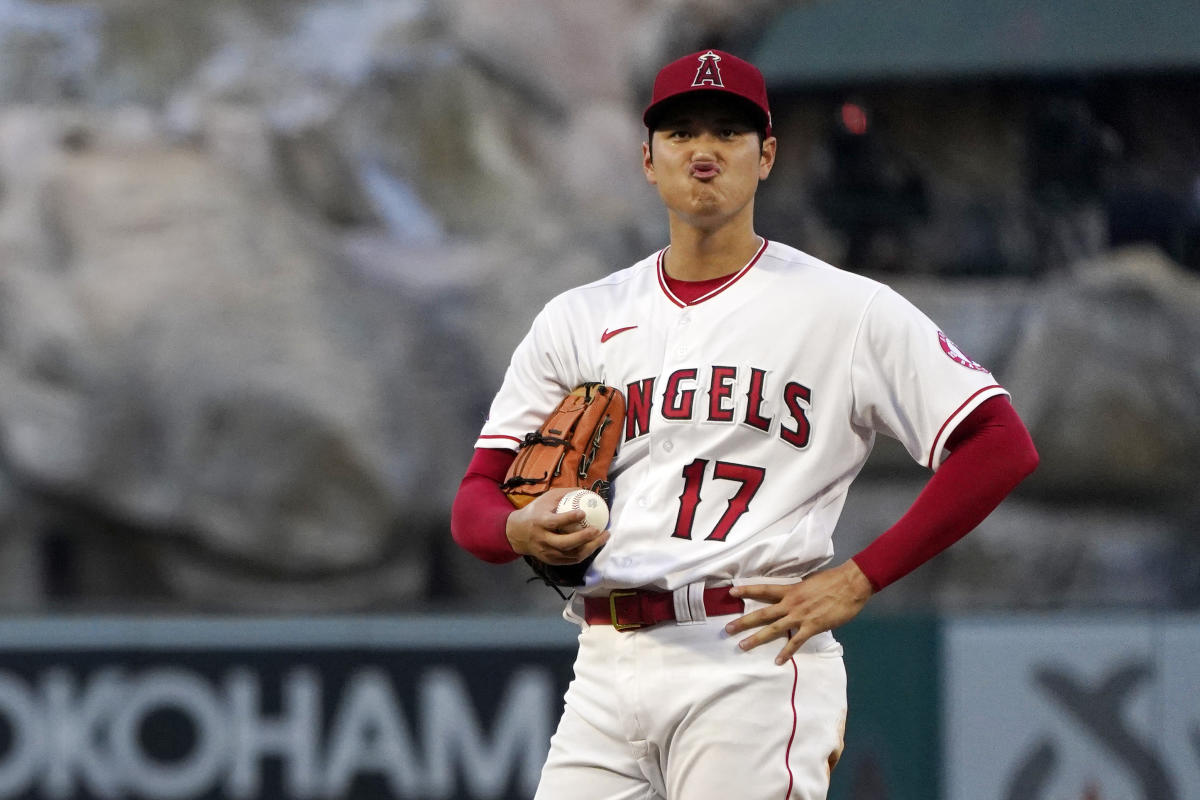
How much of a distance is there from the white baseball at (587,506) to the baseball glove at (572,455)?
0.20 feet

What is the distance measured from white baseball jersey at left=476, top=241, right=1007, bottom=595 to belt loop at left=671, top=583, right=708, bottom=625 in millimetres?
15

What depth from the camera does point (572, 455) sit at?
2104 millimetres

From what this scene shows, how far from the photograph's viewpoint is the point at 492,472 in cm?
230

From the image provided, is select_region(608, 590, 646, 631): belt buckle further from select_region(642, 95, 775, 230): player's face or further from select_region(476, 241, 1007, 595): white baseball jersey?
select_region(642, 95, 775, 230): player's face

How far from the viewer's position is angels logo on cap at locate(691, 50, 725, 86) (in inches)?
82.7

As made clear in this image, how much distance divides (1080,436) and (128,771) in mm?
6047

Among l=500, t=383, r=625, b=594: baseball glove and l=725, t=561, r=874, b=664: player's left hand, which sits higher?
l=500, t=383, r=625, b=594: baseball glove

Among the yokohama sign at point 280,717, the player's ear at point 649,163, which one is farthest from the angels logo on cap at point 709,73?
the yokohama sign at point 280,717

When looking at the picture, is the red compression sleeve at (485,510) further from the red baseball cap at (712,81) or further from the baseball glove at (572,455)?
the red baseball cap at (712,81)

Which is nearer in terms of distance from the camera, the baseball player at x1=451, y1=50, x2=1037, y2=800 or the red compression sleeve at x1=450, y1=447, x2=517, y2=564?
the baseball player at x1=451, y1=50, x2=1037, y2=800

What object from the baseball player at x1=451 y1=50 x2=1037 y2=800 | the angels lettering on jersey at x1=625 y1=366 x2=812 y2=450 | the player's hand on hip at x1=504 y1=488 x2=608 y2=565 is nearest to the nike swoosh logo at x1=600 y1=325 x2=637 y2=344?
the baseball player at x1=451 y1=50 x2=1037 y2=800

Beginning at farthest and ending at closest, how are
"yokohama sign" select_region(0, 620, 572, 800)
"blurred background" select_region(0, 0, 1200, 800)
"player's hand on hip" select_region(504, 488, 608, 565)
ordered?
1. "blurred background" select_region(0, 0, 1200, 800)
2. "yokohama sign" select_region(0, 620, 572, 800)
3. "player's hand on hip" select_region(504, 488, 608, 565)

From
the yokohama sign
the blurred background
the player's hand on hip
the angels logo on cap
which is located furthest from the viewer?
the blurred background

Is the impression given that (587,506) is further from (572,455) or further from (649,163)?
(649,163)
